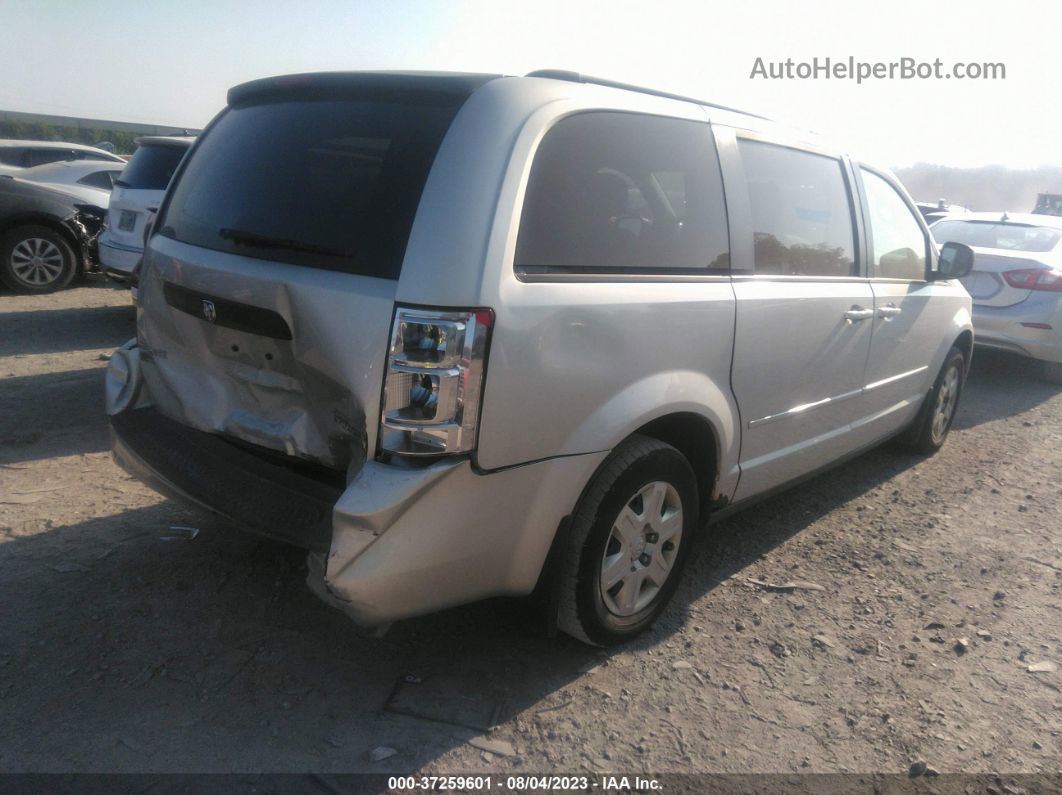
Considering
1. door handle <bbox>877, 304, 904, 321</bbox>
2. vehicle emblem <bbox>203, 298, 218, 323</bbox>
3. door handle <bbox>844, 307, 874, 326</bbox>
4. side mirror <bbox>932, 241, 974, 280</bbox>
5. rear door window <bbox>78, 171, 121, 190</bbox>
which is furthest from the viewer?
rear door window <bbox>78, 171, 121, 190</bbox>

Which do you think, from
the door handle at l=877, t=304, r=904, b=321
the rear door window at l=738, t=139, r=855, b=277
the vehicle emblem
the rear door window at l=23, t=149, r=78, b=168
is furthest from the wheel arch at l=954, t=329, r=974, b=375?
the rear door window at l=23, t=149, r=78, b=168

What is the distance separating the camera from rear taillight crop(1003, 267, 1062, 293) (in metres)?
7.28

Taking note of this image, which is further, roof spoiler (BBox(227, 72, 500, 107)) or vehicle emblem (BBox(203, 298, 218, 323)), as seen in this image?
vehicle emblem (BBox(203, 298, 218, 323))

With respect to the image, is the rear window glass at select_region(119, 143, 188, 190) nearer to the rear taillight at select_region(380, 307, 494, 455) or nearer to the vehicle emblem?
the vehicle emblem

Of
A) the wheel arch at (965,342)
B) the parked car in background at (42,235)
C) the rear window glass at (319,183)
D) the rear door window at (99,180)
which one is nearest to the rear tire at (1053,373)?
the wheel arch at (965,342)

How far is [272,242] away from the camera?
2.54 m

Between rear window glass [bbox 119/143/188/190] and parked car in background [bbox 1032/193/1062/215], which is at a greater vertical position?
parked car in background [bbox 1032/193/1062/215]

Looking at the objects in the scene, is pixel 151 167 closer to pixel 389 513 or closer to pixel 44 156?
pixel 44 156

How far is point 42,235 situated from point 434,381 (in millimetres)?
8778

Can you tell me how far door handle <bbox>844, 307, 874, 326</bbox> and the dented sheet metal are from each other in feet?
7.81

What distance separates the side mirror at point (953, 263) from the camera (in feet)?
15.5

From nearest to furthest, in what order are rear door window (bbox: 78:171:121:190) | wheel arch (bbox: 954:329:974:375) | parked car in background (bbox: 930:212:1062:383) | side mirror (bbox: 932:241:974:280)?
side mirror (bbox: 932:241:974:280)
wheel arch (bbox: 954:329:974:375)
parked car in background (bbox: 930:212:1062:383)
rear door window (bbox: 78:171:121:190)

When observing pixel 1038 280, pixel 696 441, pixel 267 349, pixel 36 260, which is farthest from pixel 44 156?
pixel 1038 280

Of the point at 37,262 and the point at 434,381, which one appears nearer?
the point at 434,381
